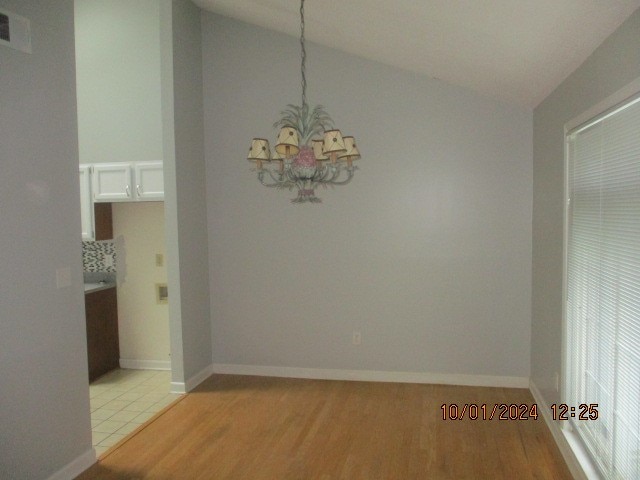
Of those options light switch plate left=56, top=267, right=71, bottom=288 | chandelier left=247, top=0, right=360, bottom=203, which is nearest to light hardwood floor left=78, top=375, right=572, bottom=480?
light switch plate left=56, top=267, right=71, bottom=288

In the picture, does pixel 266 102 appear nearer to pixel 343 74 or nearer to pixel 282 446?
pixel 343 74

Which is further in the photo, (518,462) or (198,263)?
(198,263)

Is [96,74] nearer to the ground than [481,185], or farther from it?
farther from it

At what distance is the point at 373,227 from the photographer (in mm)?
4102

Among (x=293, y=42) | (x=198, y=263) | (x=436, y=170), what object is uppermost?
(x=293, y=42)

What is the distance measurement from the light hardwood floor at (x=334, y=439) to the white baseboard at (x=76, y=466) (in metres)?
0.05

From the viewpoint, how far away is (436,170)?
3.98 metres

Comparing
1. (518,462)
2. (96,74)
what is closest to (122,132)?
(96,74)

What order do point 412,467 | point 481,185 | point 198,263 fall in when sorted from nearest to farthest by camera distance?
point 412,467 → point 481,185 → point 198,263

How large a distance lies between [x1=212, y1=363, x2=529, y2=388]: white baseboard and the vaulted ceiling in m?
2.30

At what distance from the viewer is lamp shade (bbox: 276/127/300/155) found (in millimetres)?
2580

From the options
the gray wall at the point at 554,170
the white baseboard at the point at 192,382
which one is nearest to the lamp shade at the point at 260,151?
the gray wall at the point at 554,170

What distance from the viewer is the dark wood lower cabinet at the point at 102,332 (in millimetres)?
4387

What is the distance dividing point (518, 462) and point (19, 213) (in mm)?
3129
